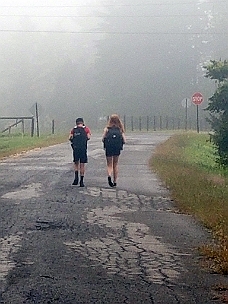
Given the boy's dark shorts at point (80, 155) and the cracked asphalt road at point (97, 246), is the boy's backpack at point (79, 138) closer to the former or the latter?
the boy's dark shorts at point (80, 155)

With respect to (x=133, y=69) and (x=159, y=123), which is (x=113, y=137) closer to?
(x=159, y=123)

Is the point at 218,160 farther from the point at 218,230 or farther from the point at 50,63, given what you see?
the point at 50,63

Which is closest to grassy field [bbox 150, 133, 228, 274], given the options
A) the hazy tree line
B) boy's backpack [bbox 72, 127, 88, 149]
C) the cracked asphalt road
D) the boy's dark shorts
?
the cracked asphalt road

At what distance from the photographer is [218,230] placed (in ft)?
38.8

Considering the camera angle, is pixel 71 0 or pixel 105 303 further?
pixel 71 0

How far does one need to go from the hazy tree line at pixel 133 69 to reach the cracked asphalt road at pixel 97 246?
65.5 m

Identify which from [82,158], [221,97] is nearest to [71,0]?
[221,97]

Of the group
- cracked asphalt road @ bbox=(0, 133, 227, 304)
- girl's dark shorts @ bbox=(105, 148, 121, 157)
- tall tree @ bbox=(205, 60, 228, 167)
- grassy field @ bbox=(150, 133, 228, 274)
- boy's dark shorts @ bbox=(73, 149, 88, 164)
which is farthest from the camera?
tall tree @ bbox=(205, 60, 228, 167)

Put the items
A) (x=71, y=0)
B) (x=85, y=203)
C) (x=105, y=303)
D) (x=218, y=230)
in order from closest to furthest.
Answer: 1. (x=105, y=303)
2. (x=218, y=230)
3. (x=85, y=203)
4. (x=71, y=0)

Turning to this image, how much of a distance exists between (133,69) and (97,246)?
75121 mm

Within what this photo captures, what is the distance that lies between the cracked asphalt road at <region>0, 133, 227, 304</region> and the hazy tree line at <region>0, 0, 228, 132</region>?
65.5 metres

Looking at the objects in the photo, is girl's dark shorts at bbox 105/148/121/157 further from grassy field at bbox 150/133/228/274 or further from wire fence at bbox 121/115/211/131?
wire fence at bbox 121/115/211/131

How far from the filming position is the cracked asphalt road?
801cm

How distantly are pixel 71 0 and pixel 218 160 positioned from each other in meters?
68.3
